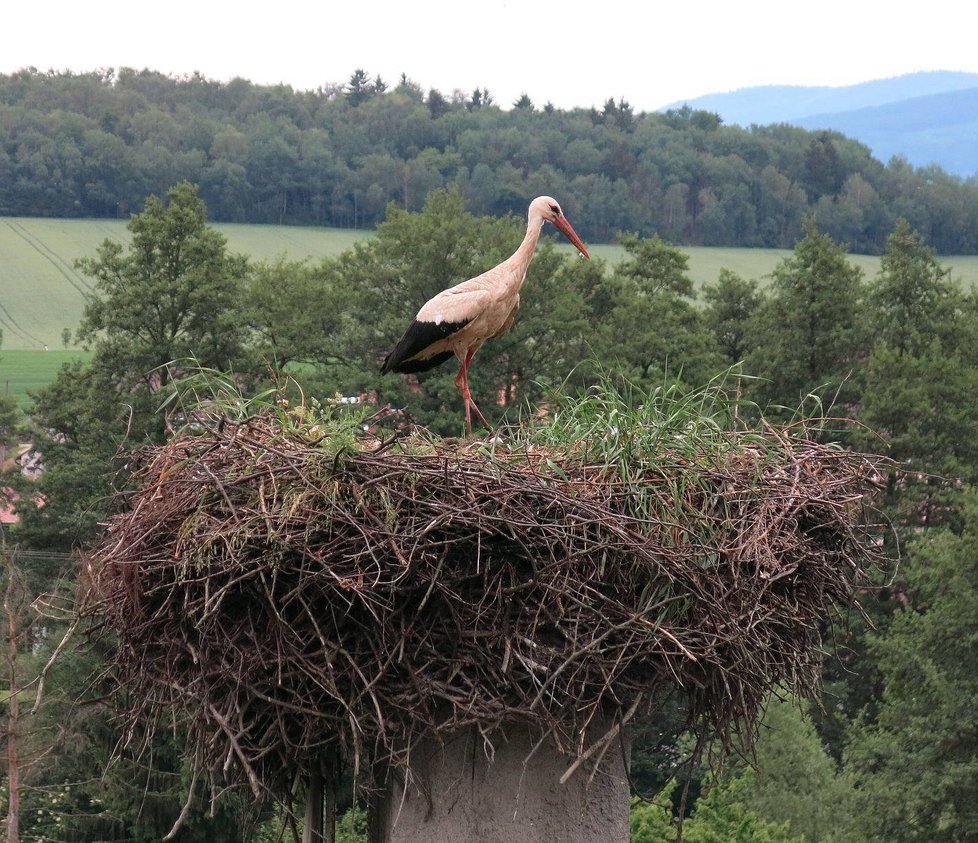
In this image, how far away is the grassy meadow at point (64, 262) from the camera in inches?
1762

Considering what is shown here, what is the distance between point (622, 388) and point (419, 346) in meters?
12.8

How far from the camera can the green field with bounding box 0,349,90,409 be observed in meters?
38.3

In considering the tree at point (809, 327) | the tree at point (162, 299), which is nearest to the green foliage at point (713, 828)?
the tree at point (162, 299)

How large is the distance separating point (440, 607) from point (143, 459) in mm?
1451

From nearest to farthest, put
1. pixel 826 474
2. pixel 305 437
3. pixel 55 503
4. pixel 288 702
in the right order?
pixel 288 702 → pixel 305 437 → pixel 826 474 → pixel 55 503

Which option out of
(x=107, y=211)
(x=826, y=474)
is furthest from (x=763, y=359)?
(x=107, y=211)

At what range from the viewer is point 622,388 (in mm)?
19047

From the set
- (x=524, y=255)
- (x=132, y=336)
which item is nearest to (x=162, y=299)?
(x=132, y=336)

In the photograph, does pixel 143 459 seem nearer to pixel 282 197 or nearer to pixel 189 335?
pixel 189 335

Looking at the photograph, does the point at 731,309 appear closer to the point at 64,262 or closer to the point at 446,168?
the point at 446,168

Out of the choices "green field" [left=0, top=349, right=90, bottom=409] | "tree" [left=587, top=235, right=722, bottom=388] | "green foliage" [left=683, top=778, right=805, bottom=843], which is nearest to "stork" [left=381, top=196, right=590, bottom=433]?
"green foliage" [left=683, top=778, right=805, bottom=843]

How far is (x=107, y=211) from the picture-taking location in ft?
191

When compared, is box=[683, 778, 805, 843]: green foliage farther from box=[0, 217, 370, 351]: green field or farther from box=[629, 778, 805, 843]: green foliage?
box=[0, 217, 370, 351]: green field

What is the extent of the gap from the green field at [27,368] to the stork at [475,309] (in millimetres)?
32165
